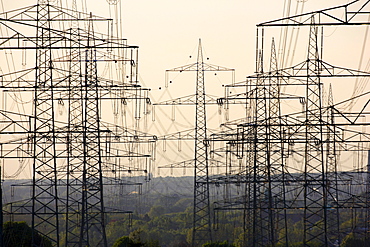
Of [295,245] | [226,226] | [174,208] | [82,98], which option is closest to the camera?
[82,98]

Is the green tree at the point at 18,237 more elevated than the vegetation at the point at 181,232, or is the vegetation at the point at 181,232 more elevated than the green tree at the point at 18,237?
the green tree at the point at 18,237

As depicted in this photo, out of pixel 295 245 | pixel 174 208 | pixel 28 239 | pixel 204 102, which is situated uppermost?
pixel 204 102

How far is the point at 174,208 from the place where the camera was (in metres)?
196

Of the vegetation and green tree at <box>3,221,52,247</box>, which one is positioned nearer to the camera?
green tree at <box>3,221,52,247</box>

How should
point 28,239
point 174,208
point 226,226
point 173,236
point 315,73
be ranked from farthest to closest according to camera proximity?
point 174,208 < point 173,236 < point 226,226 < point 28,239 < point 315,73

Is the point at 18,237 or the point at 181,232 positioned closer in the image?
the point at 18,237

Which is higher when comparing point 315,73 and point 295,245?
point 315,73

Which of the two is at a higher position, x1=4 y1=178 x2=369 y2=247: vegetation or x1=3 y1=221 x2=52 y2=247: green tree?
x1=3 y1=221 x2=52 y2=247: green tree

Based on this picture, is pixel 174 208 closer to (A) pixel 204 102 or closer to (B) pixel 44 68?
(A) pixel 204 102

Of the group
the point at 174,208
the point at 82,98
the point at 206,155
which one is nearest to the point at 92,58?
the point at 82,98

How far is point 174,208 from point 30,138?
158 m

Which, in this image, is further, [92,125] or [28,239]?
[28,239]

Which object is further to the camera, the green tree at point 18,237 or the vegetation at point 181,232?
the vegetation at point 181,232

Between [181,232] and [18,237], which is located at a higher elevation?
[18,237]
